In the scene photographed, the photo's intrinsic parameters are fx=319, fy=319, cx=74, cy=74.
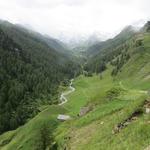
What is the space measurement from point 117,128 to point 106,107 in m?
20.5

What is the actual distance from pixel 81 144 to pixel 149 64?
492ft

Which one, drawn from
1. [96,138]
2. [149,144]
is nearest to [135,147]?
[149,144]

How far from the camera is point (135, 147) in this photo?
30109mm

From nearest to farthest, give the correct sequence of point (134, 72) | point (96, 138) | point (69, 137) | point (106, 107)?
point (96, 138) → point (69, 137) → point (106, 107) → point (134, 72)

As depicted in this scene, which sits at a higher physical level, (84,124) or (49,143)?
(84,124)

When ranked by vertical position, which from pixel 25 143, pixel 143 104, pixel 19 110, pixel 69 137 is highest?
pixel 143 104

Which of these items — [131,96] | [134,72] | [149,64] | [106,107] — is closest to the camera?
[106,107]

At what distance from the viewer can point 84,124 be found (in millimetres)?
55281

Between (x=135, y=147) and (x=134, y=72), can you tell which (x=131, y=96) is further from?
(x=134, y=72)

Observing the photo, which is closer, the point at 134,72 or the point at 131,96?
the point at 131,96

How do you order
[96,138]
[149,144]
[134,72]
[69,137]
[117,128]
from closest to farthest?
[149,144]
[117,128]
[96,138]
[69,137]
[134,72]

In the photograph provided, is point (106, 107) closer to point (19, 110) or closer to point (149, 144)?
point (149, 144)

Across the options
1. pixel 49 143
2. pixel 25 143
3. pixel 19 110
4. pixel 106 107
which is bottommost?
pixel 19 110

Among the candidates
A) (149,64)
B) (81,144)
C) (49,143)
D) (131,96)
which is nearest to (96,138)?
(81,144)
